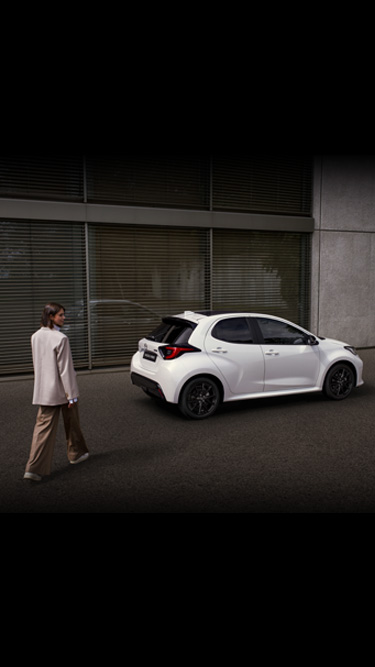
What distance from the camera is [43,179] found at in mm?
10102

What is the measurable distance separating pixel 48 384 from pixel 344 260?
11.1 meters

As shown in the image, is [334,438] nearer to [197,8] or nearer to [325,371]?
[325,371]

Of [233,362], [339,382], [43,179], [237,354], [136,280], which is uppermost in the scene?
[43,179]

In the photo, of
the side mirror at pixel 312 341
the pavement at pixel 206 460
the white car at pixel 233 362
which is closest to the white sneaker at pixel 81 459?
the pavement at pixel 206 460

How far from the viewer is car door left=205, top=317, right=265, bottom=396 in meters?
6.89

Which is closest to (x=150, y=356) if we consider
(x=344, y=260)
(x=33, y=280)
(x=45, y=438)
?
(x=45, y=438)

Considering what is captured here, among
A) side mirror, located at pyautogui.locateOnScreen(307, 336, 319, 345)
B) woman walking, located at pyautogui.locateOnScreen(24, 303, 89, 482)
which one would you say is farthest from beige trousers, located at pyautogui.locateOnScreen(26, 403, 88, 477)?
side mirror, located at pyautogui.locateOnScreen(307, 336, 319, 345)

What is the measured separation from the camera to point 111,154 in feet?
8.93

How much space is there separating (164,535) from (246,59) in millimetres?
3059

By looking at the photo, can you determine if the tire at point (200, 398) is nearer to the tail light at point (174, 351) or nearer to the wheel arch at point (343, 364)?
the tail light at point (174, 351)

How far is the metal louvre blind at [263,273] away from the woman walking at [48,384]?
25.1ft

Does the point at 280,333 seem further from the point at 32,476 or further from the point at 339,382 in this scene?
the point at 32,476

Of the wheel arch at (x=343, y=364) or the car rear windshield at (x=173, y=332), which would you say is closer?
the car rear windshield at (x=173, y=332)

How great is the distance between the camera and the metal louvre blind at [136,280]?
10844 mm
